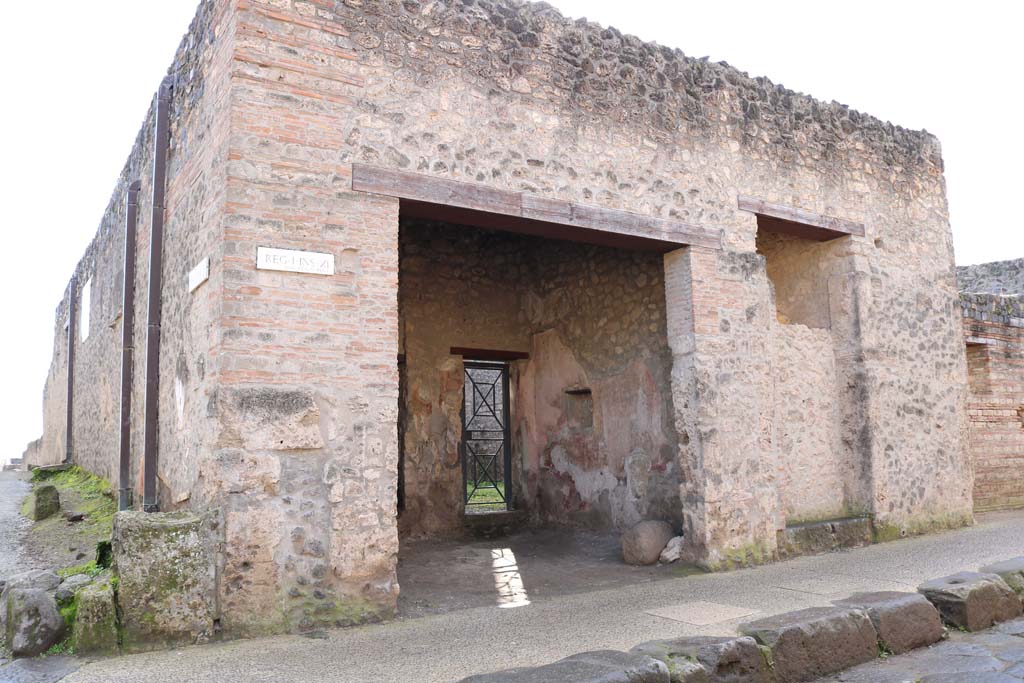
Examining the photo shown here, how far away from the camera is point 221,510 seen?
4789mm

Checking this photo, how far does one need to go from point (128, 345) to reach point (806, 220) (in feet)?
22.9

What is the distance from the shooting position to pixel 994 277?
14641 mm

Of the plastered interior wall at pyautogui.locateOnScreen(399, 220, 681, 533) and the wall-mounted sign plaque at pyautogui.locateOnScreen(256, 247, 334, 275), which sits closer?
the wall-mounted sign plaque at pyautogui.locateOnScreen(256, 247, 334, 275)

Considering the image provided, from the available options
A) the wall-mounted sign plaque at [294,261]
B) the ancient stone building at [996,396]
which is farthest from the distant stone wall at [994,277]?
the wall-mounted sign plaque at [294,261]

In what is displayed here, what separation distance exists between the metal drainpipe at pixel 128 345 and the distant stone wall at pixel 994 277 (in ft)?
43.2

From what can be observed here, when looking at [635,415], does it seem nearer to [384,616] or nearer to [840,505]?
[840,505]

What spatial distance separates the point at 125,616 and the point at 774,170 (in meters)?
6.76

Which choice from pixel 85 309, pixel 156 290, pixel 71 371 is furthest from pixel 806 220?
pixel 71 371

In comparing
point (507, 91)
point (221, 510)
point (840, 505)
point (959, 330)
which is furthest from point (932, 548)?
point (221, 510)

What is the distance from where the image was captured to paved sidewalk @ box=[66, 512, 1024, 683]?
4043 millimetres

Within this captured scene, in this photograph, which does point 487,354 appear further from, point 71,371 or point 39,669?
point 71,371

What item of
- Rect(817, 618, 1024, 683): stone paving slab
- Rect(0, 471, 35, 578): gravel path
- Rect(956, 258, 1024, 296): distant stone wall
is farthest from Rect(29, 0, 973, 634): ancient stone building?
Rect(956, 258, 1024, 296): distant stone wall

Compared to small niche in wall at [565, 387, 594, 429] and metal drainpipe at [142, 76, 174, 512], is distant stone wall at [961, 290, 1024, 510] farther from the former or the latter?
metal drainpipe at [142, 76, 174, 512]

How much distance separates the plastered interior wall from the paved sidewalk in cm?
173
